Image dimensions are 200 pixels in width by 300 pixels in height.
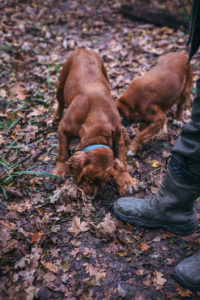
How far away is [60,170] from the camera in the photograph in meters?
3.38

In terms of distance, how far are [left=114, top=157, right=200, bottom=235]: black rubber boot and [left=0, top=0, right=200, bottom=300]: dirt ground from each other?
11 cm

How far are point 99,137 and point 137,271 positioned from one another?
4.74 feet

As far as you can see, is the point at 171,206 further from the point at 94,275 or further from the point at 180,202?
the point at 94,275

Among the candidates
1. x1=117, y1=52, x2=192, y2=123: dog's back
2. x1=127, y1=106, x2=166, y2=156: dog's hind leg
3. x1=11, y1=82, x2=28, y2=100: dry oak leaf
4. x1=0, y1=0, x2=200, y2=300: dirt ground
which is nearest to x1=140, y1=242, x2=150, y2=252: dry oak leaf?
x1=0, y1=0, x2=200, y2=300: dirt ground

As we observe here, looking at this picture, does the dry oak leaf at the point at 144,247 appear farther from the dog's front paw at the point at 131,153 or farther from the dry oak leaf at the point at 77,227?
the dog's front paw at the point at 131,153

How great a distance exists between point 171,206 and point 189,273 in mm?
595

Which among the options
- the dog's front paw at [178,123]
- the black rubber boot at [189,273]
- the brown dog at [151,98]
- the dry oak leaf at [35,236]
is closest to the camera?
the black rubber boot at [189,273]

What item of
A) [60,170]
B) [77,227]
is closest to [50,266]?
[77,227]

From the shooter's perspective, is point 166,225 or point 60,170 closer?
point 166,225

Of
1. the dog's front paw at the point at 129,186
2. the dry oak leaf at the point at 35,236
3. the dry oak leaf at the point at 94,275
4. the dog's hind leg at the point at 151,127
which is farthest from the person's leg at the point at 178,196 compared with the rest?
the dog's hind leg at the point at 151,127

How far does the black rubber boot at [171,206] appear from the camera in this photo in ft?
7.36

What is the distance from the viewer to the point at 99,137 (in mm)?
2934

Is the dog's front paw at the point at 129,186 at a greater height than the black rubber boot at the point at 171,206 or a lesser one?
lesser

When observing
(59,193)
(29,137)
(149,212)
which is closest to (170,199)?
(149,212)
